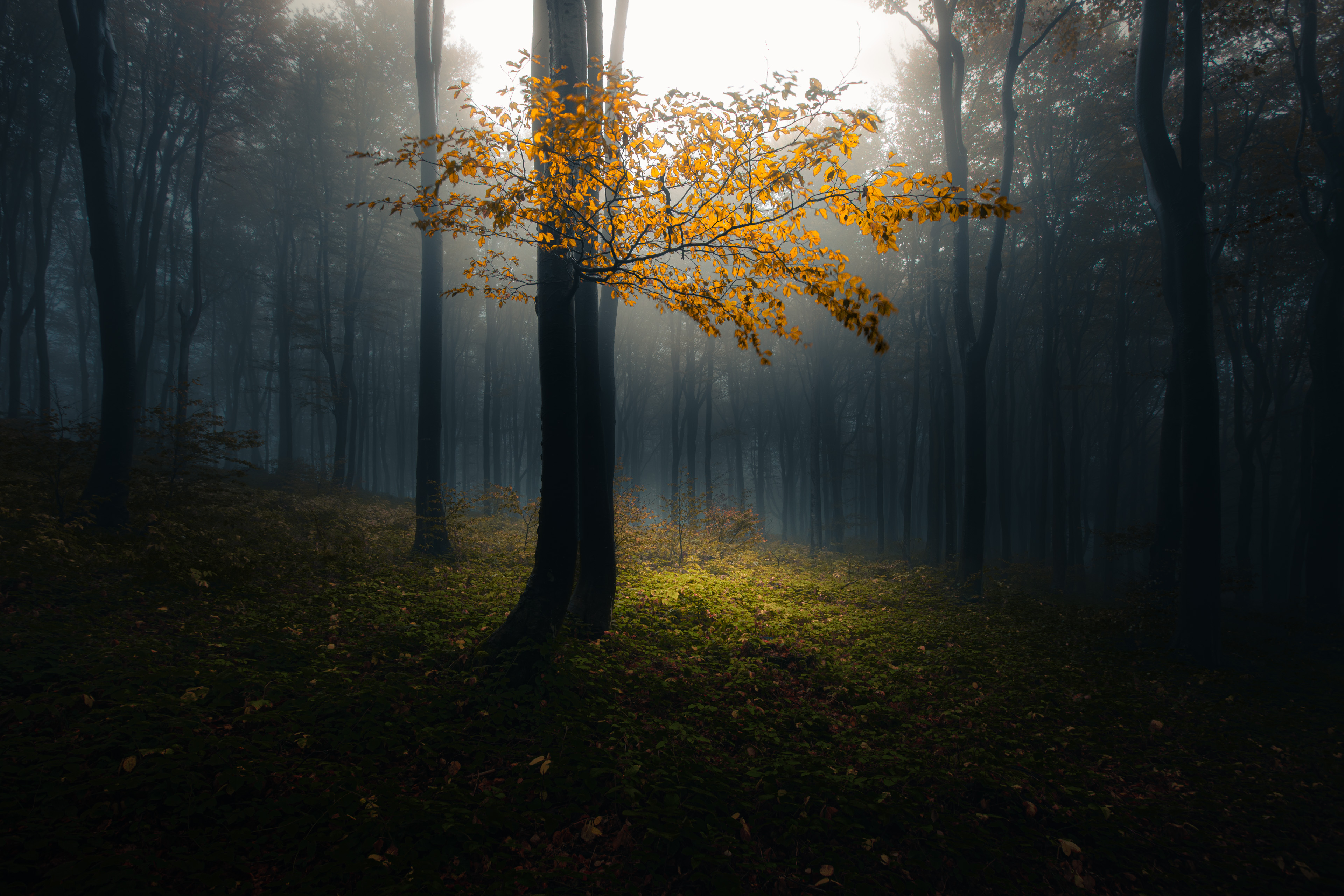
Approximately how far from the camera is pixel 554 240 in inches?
199

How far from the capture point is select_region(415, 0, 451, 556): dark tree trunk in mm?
11133

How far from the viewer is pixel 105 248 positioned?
823cm

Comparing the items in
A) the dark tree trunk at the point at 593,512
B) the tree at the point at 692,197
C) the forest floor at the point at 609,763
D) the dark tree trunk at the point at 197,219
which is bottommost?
the forest floor at the point at 609,763

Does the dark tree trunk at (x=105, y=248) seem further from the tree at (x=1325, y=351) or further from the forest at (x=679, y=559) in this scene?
the tree at (x=1325, y=351)

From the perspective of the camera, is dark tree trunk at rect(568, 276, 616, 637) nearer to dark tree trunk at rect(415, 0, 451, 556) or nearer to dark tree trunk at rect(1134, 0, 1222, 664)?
dark tree trunk at rect(415, 0, 451, 556)

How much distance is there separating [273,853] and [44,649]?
333 cm

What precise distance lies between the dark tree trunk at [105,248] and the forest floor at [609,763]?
3314mm

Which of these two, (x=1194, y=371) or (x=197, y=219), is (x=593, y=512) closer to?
(x=1194, y=371)

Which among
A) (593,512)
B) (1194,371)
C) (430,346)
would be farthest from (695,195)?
(430,346)

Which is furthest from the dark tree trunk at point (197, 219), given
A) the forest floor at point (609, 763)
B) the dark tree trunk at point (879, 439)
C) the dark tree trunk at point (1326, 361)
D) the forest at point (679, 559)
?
the dark tree trunk at point (1326, 361)

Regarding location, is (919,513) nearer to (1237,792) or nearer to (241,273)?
(1237,792)

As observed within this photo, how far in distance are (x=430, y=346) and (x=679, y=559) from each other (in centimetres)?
833

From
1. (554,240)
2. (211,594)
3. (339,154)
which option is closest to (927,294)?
(554,240)

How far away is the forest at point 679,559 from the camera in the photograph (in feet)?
11.1
